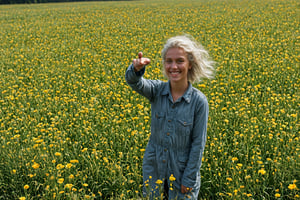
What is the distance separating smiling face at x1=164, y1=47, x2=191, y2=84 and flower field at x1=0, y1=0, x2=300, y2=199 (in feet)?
3.88

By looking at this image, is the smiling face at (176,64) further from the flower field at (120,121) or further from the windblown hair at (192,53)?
the flower field at (120,121)

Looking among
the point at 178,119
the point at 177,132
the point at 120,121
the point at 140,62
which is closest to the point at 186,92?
the point at 178,119

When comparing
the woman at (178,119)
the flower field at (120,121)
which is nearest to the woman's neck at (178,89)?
the woman at (178,119)

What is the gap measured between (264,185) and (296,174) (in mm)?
424

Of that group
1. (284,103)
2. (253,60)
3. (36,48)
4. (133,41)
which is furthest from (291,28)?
(36,48)

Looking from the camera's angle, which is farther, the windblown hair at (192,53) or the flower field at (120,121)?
the flower field at (120,121)

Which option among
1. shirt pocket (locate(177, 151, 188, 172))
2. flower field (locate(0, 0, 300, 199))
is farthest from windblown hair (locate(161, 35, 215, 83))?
flower field (locate(0, 0, 300, 199))

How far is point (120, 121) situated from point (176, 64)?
2010 mm

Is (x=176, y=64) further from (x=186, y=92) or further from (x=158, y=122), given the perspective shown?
(x=158, y=122)

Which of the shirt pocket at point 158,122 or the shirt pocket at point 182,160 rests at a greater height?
the shirt pocket at point 158,122

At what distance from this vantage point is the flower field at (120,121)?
3008mm

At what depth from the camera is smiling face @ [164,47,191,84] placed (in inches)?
90.6

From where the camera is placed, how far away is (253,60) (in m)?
7.34

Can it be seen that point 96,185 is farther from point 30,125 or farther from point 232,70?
point 232,70
